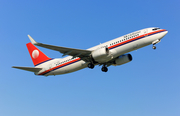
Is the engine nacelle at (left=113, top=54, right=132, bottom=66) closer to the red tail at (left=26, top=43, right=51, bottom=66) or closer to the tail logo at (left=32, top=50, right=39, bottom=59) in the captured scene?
the red tail at (left=26, top=43, right=51, bottom=66)

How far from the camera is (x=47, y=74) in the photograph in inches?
1564

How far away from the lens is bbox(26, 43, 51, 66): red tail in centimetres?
4241

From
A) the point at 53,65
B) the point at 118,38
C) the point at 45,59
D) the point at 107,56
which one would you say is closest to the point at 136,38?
the point at 118,38

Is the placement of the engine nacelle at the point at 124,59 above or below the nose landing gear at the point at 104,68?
above

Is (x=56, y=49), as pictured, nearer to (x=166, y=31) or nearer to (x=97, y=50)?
(x=97, y=50)

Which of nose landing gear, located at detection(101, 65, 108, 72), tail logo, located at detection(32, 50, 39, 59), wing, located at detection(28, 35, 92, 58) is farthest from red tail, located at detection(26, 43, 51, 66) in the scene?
nose landing gear, located at detection(101, 65, 108, 72)

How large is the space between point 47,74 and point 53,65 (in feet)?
6.42

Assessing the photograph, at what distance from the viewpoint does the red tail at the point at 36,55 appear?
42406 millimetres

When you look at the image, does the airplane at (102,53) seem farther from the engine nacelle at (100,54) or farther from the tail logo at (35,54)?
the tail logo at (35,54)

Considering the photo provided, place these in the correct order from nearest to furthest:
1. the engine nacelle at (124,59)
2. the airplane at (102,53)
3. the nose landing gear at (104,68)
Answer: the airplane at (102,53) → the engine nacelle at (124,59) → the nose landing gear at (104,68)

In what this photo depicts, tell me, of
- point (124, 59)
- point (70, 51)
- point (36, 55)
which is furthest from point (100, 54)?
point (36, 55)

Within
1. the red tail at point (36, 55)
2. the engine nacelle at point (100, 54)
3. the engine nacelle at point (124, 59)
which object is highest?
the red tail at point (36, 55)

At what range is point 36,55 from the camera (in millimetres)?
43562

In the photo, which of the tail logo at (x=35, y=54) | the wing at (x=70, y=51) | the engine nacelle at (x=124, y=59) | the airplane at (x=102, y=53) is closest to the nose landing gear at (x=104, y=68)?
the airplane at (x=102, y=53)
